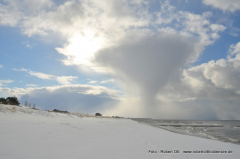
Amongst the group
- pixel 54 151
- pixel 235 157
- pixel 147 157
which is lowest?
pixel 235 157

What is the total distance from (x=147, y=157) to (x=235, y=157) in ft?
23.8

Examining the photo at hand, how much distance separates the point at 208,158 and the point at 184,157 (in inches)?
66.3

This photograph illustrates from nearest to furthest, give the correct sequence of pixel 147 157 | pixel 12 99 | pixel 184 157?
1. pixel 147 157
2. pixel 184 157
3. pixel 12 99

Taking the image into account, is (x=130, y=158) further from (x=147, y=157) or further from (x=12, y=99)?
(x=12, y=99)

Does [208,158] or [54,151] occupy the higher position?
[54,151]

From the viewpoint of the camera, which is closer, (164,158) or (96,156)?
(96,156)

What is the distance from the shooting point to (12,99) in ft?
203

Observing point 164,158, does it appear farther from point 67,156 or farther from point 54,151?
point 54,151

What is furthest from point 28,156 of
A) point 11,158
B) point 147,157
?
point 147,157

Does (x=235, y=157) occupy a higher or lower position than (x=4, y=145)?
lower

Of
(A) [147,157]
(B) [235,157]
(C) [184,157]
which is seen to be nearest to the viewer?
(A) [147,157]

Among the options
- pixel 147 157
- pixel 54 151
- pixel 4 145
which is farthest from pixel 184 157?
pixel 4 145

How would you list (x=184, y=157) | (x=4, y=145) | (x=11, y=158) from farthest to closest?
(x=184, y=157)
(x=4, y=145)
(x=11, y=158)

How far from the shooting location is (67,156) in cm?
619
